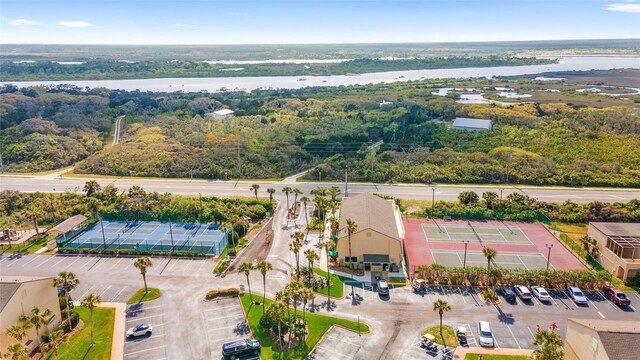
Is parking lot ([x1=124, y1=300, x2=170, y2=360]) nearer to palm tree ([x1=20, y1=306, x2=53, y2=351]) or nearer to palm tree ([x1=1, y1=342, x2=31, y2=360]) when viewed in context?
palm tree ([x1=20, y1=306, x2=53, y2=351])

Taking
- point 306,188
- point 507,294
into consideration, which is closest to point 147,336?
point 507,294

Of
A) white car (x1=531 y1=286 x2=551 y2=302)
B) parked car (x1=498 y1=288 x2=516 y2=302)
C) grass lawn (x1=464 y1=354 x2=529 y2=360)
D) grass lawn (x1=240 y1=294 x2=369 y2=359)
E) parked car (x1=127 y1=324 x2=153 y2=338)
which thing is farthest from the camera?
white car (x1=531 y1=286 x2=551 y2=302)

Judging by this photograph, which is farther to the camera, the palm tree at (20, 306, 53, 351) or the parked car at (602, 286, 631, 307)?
the parked car at (602, 286, 631, 307)

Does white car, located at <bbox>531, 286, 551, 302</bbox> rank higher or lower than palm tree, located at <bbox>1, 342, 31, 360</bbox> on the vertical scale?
lower

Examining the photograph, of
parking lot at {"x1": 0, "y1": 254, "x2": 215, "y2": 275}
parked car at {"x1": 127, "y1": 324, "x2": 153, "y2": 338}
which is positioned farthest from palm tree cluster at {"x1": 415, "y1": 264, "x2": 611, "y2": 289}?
parked car at {"x1": 127, "y1": 324, "x2": 153, "y2": 338}

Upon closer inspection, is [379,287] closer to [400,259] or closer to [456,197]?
[400,259]

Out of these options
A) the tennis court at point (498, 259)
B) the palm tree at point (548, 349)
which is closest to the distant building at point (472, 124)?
the tennis court at point (498, 259)

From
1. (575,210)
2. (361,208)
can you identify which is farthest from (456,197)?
(361,208)
